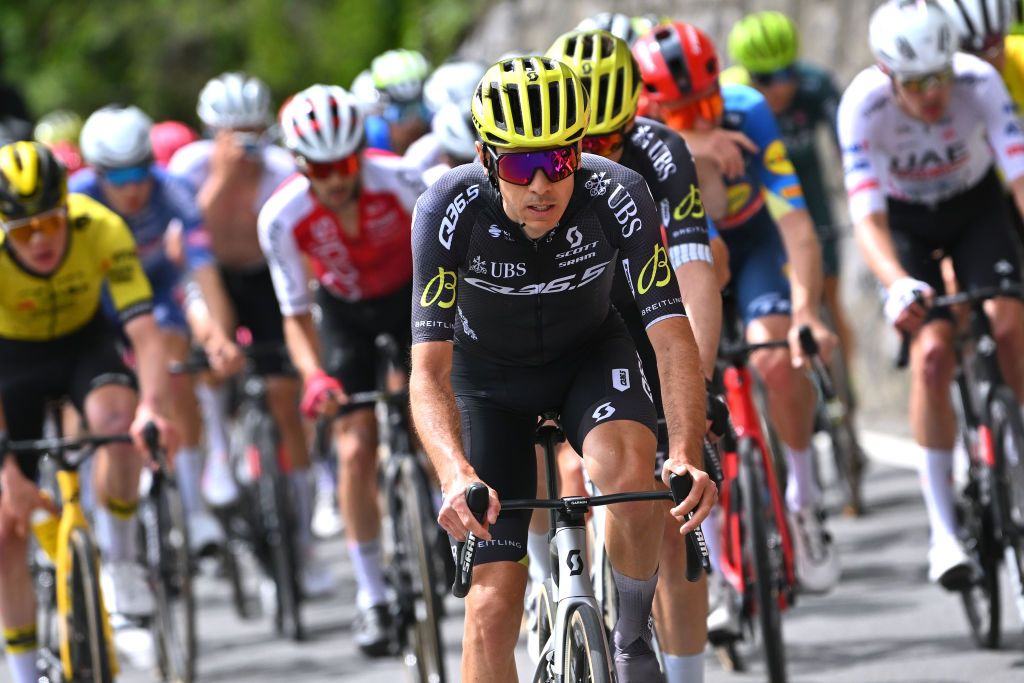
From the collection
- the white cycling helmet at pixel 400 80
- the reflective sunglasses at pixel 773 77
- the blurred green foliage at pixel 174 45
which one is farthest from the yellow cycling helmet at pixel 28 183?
the blurred green foliage at pixel 174 45

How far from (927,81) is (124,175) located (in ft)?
15.6

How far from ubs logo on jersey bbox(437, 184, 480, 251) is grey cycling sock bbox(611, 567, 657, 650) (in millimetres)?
1083

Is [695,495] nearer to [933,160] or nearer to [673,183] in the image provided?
[673,183]

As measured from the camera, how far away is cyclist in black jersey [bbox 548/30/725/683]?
575 centimetres

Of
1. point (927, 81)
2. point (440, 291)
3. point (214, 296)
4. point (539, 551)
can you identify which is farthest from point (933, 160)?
point (214, 296)

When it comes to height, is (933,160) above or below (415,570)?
above

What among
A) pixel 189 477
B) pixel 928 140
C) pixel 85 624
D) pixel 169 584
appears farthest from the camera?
pixel 189 477

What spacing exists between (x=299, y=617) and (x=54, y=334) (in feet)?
7.16

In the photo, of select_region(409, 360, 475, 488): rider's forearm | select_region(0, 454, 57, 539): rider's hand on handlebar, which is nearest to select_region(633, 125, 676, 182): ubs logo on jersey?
select_region(409, 360, 475, 488): rider's forearm

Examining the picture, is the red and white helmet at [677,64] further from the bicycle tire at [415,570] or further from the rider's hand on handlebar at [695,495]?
the rider's hand on handlebar at [695,495]

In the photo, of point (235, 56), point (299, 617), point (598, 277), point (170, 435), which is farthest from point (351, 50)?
point (598, 277)

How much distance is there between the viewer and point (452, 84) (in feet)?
33.1

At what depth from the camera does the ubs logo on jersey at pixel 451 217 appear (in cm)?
492

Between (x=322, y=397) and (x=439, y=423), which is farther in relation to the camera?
(x=322, y=397)
